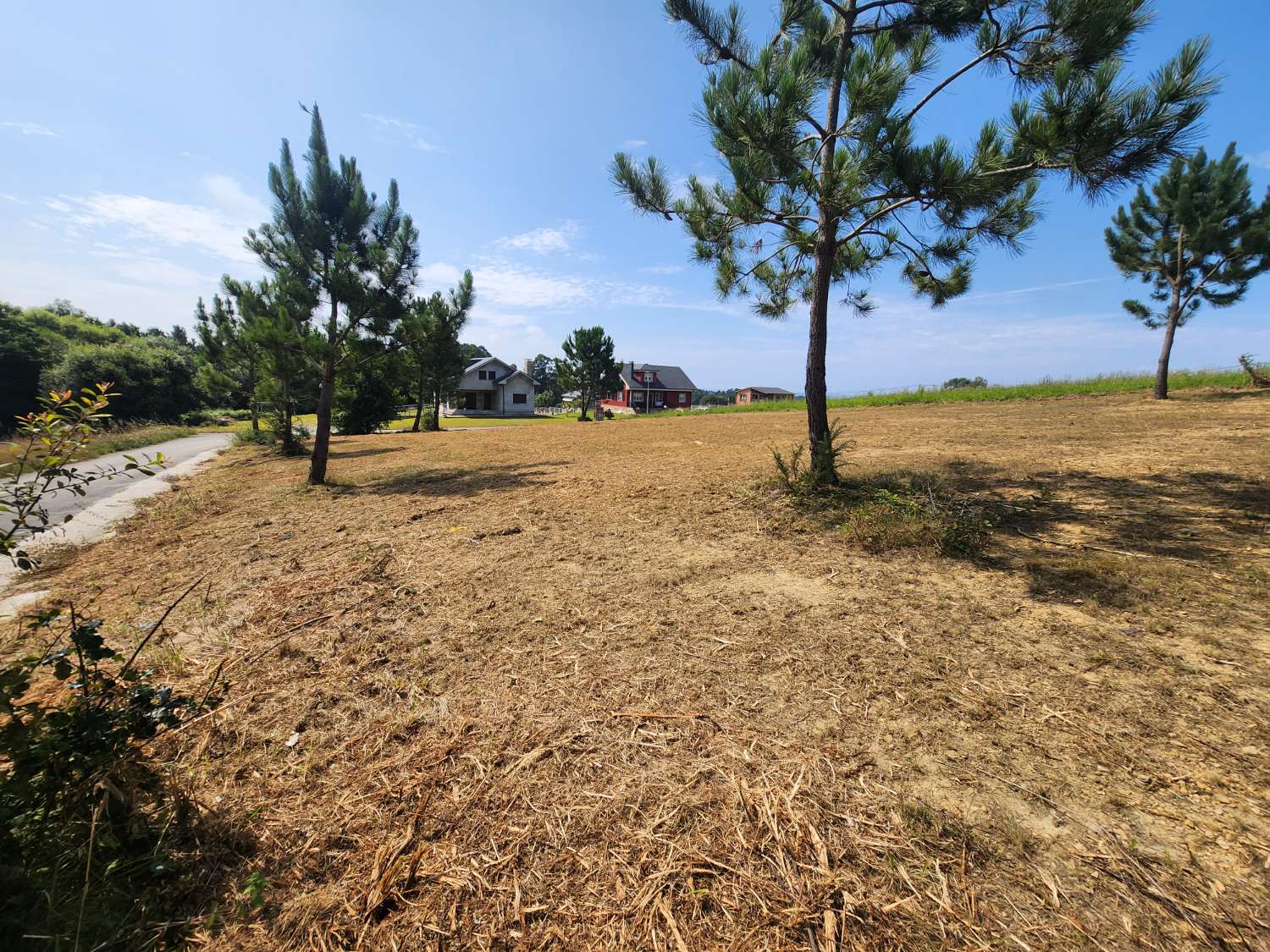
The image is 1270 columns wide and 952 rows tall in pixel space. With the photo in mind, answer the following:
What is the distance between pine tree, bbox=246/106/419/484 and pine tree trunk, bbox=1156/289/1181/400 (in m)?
19.6

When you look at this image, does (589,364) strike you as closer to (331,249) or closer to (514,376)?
(514,376)

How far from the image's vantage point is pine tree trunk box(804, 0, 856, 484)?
5012mm

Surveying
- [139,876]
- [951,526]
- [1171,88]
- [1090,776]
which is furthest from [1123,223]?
[139,876]

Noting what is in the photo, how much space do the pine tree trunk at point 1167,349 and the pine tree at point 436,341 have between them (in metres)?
19.1

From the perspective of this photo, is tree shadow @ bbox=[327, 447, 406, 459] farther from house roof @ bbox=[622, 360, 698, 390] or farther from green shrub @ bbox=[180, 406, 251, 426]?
house roof @ bbox=[622, 360, 698, 390]

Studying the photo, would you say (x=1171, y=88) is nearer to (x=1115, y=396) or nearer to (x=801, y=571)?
(x=801, y=571)

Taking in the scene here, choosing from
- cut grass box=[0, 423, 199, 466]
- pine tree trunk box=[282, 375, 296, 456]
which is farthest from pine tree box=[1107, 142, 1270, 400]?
cut grass box=[0, 423, 199, 466]

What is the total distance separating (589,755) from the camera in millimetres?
1903

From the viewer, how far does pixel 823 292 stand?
5.36m

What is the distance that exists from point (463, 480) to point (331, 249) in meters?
4.98

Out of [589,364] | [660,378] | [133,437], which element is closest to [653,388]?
[660,378]

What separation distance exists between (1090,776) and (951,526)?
8.62 ft

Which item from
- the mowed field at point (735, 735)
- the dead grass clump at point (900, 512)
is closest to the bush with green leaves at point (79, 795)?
the mowed field at point (735, 735)

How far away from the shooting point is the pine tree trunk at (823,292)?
5.01m
